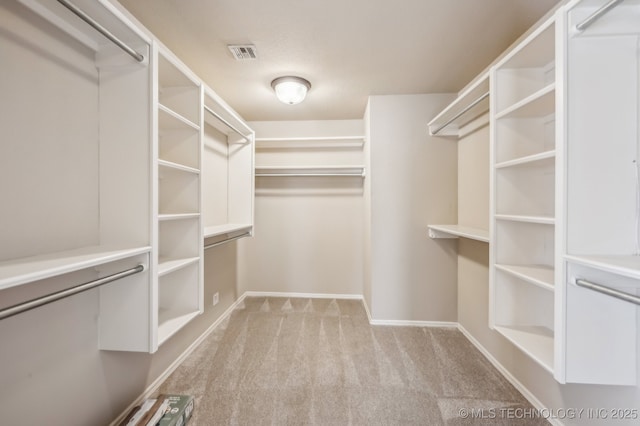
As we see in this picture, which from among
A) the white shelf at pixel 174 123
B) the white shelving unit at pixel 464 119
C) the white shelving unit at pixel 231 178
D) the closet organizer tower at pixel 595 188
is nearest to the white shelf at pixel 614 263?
the closet organizer tower at pixel 595 188

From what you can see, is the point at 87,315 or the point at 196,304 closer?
the point at 87,315

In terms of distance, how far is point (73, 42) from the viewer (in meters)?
1.19

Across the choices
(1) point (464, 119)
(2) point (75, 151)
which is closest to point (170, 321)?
(2) point (75, 151)

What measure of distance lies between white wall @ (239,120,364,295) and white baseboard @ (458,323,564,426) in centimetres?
145

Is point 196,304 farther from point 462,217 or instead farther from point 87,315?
point 462,217

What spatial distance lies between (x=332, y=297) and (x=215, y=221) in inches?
72.9

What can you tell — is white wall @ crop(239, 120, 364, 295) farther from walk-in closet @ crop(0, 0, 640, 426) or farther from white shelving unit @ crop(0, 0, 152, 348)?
white shelving unit @ crop(0, 0, 152, 348)

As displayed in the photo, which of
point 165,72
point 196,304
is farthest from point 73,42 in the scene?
point 196,304

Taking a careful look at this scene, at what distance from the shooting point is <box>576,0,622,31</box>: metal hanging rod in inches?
36.1

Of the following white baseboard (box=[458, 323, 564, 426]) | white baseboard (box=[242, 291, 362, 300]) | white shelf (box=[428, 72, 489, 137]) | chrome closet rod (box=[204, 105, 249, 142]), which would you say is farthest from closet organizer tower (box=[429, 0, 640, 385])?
white baseboard (box=[242, 291, 362, 300])

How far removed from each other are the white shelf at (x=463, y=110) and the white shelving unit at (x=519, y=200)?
0.23 metres

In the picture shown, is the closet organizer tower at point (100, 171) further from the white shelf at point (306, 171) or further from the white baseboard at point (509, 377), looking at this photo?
the white baseboard at point (509, 377)

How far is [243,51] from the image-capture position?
6.46 feet

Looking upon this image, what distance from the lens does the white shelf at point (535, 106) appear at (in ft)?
3.93
